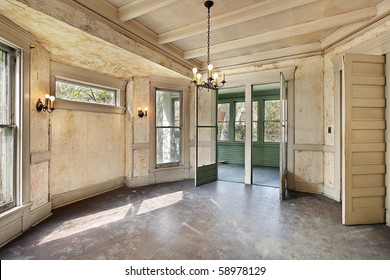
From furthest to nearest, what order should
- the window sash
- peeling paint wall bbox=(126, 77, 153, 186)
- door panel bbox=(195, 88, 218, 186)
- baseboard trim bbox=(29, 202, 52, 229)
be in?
door panel bbox=(195, 88, 218, 186) < peeling paint wall bbox=(126, 77, 153, 186) < the window sash < baseboard trim bbox=(29, 202, 52, 229)

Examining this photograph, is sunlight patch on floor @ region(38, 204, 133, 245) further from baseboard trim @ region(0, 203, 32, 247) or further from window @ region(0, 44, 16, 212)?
window @ region(0, 44, 16, 212)

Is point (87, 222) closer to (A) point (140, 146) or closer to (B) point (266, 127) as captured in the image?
(A) point (140, 146)

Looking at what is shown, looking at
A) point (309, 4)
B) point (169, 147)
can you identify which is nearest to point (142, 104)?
point (169, 147)

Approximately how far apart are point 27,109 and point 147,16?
2.30 m

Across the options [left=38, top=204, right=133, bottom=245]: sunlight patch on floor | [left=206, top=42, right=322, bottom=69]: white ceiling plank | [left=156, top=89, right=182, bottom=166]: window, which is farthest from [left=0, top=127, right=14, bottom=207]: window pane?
[left=206, top=42, right=322, bottom=69]: white ceiling plank

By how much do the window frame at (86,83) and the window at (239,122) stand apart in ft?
16.7

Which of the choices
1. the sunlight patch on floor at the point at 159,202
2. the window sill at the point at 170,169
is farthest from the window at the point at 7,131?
the window sill at the point at 170,169

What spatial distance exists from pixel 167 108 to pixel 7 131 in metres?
3.46

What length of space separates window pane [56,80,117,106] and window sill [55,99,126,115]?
5.0 inches

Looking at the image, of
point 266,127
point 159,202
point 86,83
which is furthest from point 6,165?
point 266,127

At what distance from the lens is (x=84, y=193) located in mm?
4270

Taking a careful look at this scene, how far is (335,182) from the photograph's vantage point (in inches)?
164

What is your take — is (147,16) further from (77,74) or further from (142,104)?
(142,104)

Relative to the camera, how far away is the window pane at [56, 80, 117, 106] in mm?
3932
